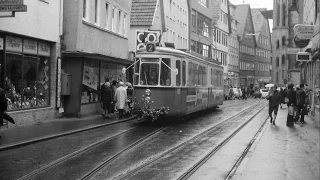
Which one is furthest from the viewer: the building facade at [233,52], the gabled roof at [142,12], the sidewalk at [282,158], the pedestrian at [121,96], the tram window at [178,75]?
the building facade at [233,52]

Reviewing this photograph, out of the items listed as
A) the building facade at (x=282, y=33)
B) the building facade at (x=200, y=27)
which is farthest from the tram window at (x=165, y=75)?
the building facade at (x=282, y=33)

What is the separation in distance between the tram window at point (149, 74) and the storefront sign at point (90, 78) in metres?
5.14

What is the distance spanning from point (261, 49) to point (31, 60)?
9687 cm

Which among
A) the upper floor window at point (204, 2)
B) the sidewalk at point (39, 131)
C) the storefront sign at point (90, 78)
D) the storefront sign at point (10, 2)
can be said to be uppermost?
the upper floor window at point (204, 2)

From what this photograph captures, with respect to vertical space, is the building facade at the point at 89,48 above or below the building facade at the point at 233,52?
below

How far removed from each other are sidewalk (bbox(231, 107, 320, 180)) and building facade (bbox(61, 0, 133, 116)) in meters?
9.37

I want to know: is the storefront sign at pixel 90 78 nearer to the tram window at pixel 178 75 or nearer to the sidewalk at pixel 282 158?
the tram window at pixel 178 75

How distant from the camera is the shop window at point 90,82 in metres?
23.7

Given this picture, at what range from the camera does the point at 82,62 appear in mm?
22719

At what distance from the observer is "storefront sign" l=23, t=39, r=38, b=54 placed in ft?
60.7

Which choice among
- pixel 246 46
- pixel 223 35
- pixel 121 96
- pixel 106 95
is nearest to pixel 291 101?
pixel 121 96

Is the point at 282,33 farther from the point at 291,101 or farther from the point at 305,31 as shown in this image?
the point at 305,31

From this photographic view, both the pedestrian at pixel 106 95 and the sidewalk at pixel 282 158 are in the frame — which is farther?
the pedestrian at pixel 106 95

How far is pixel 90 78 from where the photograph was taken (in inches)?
967
